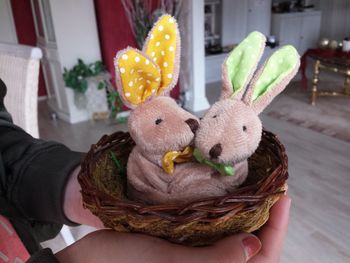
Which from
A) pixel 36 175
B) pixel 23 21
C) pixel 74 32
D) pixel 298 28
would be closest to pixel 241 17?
pixel 298 28

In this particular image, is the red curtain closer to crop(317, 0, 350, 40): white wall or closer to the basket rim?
the basket rim

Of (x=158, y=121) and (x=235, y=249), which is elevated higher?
(x=158, y=121)

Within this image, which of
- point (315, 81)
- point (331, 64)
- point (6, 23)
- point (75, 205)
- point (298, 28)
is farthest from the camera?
point (298, 28)

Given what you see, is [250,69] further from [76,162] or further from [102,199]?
[76,162]

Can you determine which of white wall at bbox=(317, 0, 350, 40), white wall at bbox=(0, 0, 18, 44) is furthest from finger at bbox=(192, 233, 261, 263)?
white wall at bbox=(317, 0, 350, 40)

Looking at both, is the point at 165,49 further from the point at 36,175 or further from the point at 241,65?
the point at 36,175

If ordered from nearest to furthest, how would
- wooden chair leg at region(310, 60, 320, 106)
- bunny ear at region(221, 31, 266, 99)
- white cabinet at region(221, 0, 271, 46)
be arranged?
bunny ear at region(221, 31, 266, 99)
wooden chair leg at region(310, 60, 320, 106)
white cabinet at region(221, 0, 271, 46)
